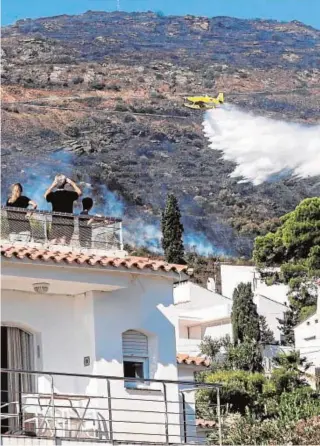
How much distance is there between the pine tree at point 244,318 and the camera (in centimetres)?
6969

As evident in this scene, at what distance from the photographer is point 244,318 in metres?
70.4

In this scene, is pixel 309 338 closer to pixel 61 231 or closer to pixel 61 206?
pixel 61 206

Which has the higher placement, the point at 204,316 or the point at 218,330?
the point at 204,316

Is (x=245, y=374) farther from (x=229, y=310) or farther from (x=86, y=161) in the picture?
(x=86, y=161)

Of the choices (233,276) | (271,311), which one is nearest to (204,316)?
(271,311)

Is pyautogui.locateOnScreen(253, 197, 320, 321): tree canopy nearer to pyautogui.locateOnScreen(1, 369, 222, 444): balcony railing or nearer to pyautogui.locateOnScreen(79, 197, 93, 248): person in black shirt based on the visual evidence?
pyautogui.locateOnScreen(1, 369, 222, 444): balcony railing

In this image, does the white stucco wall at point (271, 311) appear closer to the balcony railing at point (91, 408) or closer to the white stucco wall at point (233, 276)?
the white stucco wall at point (233, 276)

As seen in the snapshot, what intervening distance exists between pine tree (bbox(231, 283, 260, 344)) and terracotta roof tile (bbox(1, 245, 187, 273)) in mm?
45676

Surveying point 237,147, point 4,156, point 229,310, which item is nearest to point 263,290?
point 229,310

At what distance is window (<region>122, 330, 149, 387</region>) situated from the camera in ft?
77.6

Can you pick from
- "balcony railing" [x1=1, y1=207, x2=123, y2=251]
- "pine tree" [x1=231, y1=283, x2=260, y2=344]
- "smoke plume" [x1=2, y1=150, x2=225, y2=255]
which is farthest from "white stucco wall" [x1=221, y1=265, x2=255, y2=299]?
"balcony railing" [x1=1, y1=207, x2=123, y2=251]

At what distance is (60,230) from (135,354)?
2492 mm

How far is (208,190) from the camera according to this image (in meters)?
180

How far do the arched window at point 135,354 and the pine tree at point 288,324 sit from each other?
51.5m
